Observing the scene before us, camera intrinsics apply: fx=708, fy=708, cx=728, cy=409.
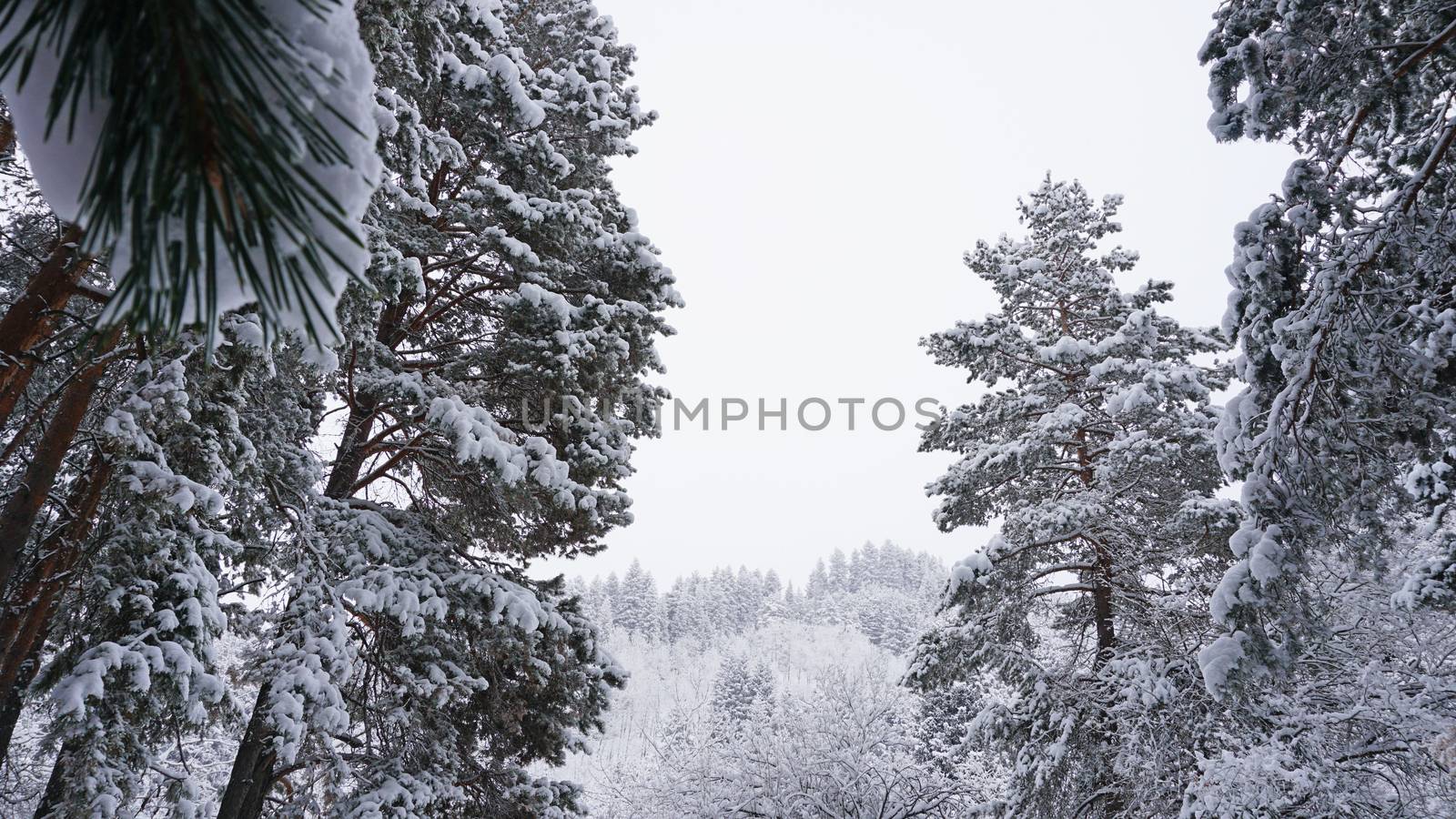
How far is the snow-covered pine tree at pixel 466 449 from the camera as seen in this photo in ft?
17.3

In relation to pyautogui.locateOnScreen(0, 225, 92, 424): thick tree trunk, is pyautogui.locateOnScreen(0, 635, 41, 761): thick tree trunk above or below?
below

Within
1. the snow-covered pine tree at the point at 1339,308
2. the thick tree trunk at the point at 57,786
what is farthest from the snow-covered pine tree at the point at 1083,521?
the thick tree trunk at the point at 57,786

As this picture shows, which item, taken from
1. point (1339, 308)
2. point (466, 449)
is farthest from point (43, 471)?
point (1339, 308)

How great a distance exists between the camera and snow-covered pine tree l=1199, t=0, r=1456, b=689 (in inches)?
158

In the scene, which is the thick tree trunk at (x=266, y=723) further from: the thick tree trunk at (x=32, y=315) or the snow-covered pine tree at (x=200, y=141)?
the snow-covered pine tree at (x=200, y=141)

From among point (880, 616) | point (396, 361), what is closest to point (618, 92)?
point (396, 361)

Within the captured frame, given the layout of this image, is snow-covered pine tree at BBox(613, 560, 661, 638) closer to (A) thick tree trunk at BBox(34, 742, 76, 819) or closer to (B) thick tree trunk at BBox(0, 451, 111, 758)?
(B) thick tree trunk at BBox(0, 451, 111, 758)

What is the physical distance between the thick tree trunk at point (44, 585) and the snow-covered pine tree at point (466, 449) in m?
1.20

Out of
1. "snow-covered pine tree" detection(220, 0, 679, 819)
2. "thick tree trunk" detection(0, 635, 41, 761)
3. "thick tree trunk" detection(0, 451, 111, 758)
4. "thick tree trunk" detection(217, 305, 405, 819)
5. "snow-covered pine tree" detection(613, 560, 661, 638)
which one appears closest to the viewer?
"thick tree trunk" detection(0, 451, 111, 758)

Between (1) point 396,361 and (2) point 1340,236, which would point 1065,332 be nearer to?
(2) point 1340,236

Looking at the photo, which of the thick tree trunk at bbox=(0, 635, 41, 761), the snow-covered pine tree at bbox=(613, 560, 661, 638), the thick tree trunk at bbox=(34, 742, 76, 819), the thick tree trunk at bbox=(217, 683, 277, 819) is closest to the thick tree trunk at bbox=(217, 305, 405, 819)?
the thick tree trunk at bbox=(217, 683, 277, 819)

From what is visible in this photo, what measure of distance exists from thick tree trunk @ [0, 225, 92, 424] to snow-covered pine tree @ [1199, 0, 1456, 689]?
21.2ft

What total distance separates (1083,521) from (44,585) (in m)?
9.15

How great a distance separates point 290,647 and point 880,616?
227 feet
